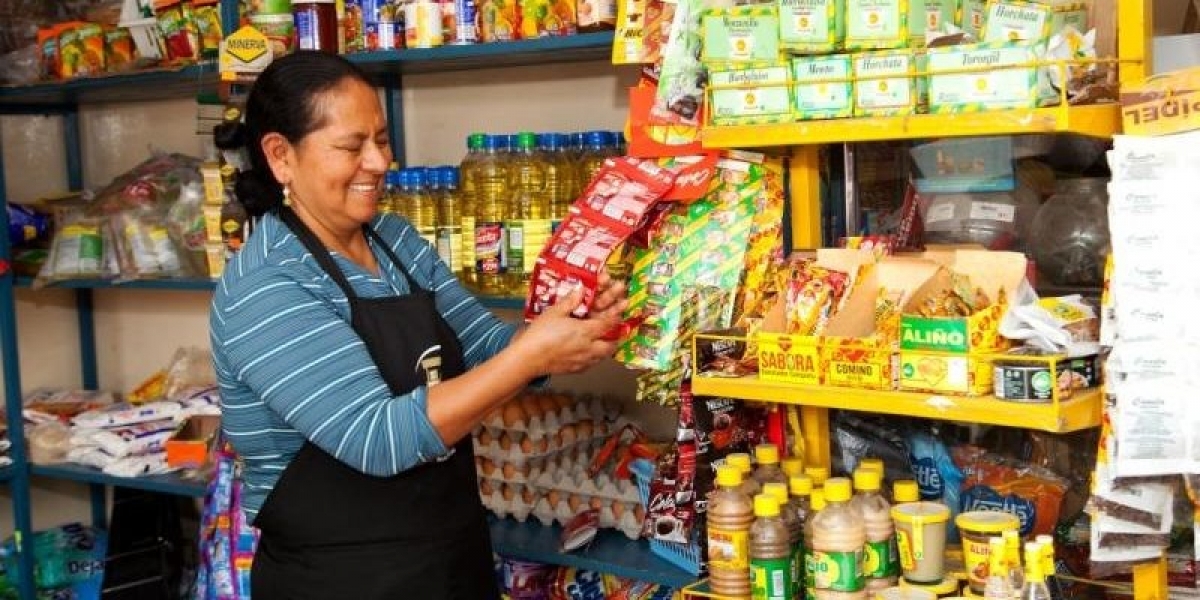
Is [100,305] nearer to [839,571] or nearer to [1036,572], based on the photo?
[839,571]

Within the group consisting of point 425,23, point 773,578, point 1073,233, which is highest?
point 425,23

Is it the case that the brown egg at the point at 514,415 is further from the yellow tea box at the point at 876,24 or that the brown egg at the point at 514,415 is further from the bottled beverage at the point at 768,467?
the yellow tea box at the point at 876,24

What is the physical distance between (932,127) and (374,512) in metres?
1.13

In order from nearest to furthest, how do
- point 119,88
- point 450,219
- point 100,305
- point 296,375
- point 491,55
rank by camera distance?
point 296,375 < point 491,55 < point 450,219 < point 119,88 < point 100,305

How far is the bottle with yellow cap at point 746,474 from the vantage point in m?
2.32

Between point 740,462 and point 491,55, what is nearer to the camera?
point 740,462

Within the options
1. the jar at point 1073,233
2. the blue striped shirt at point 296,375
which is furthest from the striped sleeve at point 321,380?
the jar at point 1073,233

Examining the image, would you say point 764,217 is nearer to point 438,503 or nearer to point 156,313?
point 438,503

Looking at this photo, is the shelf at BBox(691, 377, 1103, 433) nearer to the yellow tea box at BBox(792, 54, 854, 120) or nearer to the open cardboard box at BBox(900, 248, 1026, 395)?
the open cardboard box at BBox(900, 248, 1026, 395)

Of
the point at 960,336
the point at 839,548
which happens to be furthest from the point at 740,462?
the point at 960,336

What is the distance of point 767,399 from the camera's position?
2.21 meters

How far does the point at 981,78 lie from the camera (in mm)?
1988

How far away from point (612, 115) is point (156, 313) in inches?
77.5

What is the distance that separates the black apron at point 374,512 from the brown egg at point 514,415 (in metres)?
0.65
